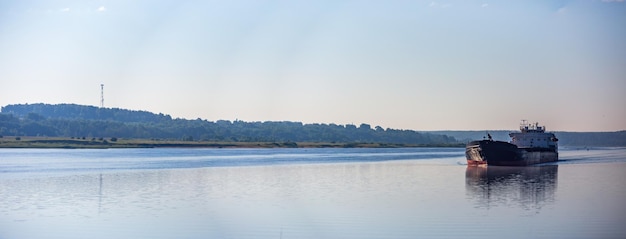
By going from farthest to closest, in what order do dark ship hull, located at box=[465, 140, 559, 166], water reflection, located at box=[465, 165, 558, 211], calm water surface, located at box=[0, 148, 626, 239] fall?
1. dark ship hull, located at box=[465, 140, 559, 166]
2. water reflection, located at box=[465, 165, 558, 211]
3. calm water surface, located at box=[0, 148, 626, 239]

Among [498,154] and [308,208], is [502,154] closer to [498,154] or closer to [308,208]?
[498,154]

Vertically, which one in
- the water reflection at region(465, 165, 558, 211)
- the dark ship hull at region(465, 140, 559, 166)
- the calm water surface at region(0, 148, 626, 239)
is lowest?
the calm water surface at region(0, 148, 626, 239)

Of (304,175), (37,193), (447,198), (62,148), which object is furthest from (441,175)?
(62,148)

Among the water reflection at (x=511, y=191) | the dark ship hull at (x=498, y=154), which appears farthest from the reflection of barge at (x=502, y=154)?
the water reflection at (x=511, y=191)

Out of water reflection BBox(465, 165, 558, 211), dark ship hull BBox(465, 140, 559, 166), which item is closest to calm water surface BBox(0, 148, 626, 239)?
water reflection BBox(465, 165, 558, 211)

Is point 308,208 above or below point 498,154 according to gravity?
below

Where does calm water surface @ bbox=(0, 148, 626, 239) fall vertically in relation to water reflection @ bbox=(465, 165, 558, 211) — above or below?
below

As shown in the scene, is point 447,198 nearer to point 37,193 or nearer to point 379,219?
point 379,219

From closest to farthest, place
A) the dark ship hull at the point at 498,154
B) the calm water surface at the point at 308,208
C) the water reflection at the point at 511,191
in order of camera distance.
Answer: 1. the calm water surface at the point at 308,208
2. the water reflection at the point at 511,191
3. the dark ship hull at the point at 498,154

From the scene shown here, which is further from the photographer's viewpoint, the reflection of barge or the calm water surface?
the reflection of barge

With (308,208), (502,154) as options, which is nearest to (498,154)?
(502,154)

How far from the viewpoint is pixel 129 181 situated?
5547 centimetres

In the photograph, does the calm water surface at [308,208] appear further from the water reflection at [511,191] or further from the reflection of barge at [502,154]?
the reflection of barge at [502,154]

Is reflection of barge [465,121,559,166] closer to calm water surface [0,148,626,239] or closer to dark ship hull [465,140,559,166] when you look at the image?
dark ship hull [465,140,559,166]
